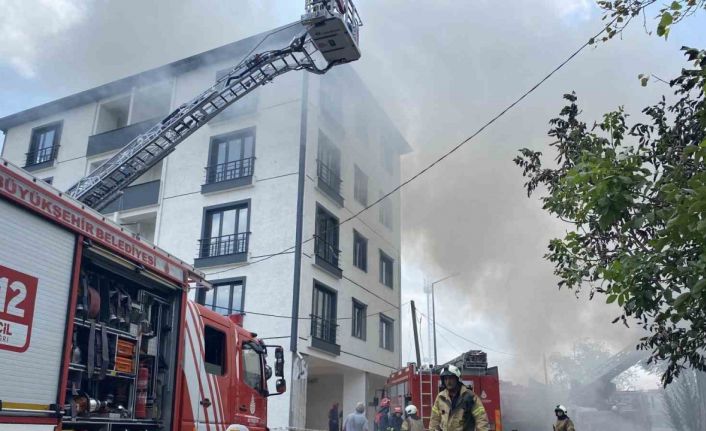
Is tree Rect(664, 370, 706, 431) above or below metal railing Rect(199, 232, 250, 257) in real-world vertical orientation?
below

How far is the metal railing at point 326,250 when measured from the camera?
18.0m

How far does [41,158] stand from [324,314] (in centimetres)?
1188

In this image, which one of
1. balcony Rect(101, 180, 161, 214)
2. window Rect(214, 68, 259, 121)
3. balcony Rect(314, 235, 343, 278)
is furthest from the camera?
balcony Rect(101, 180, 161, 214)

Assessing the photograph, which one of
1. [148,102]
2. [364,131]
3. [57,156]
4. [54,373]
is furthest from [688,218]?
[57,156]

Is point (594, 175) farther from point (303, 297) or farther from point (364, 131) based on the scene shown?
point (364, 131)

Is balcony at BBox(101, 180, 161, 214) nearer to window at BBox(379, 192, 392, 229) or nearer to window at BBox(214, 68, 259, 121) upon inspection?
window at BBox(214, 68, 259, 121)

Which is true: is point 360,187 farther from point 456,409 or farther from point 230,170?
point 456,409

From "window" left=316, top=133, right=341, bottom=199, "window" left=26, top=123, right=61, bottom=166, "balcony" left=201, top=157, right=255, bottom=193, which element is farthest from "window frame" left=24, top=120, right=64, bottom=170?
"window" left=316, top=133, right=341, bottom=199

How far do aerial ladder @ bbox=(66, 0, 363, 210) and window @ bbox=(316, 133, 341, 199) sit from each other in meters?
5.01

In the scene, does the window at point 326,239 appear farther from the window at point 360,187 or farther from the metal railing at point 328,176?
the window at point 360,187

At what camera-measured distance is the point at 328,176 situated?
1945cm

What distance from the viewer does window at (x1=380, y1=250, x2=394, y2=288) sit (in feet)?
76.6

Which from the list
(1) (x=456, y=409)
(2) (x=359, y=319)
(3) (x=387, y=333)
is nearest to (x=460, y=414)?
(1) (x=456, y=409)

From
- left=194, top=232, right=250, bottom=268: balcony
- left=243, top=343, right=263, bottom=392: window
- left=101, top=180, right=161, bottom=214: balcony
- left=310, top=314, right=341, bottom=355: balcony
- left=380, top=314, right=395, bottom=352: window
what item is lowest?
left=243, top=343, right=263, bottom=392: window
